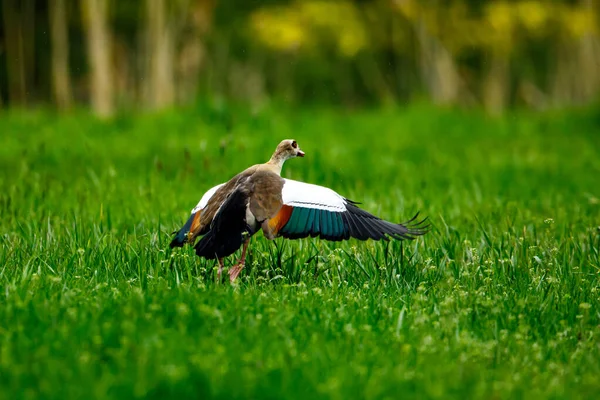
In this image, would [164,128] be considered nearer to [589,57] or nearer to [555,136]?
[555,136]

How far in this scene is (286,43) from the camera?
2347 centimetres

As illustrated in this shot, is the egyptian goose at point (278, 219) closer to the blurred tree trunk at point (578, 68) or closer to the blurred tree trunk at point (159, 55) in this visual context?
the blurred tree trunk at point (159, 55)

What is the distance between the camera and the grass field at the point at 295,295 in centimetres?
338

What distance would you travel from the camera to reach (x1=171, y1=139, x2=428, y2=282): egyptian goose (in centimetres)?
469

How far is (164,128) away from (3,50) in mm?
14770

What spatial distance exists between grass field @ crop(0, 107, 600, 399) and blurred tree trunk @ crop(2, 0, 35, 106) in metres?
14.3

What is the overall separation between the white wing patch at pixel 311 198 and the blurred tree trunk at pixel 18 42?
1847cm

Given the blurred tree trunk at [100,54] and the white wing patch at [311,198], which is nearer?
the white wing patch at [311,198]

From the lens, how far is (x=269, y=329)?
394 centimetres

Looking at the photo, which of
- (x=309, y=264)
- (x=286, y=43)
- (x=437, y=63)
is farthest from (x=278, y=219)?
(x=286, y=43)

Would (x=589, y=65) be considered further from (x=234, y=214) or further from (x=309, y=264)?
(x=234, y=214)

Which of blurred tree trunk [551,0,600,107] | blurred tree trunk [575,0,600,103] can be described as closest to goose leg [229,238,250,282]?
blurred tree trunk [551,0,600,107]

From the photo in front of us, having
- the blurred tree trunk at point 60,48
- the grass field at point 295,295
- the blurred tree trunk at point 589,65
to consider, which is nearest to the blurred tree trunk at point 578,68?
the blurred tree trunk at point 589,65

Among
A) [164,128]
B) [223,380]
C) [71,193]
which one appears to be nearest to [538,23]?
[164,128]
